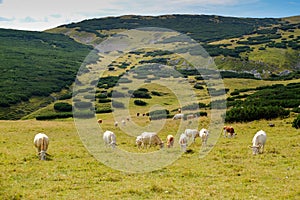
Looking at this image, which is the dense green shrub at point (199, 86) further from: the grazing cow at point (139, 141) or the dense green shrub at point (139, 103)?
the grazing cow at point (139, 141)

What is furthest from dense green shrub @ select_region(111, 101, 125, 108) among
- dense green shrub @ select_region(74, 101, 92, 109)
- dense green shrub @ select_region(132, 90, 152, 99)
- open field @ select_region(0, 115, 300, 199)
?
open field @ select_region(0, 115, 300, 199)

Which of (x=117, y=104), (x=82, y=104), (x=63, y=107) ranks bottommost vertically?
(x=63, y=107)

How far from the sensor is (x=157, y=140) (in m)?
26.2

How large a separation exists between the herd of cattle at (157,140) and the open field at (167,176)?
0.71m

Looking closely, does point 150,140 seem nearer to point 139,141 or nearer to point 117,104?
point 139,141

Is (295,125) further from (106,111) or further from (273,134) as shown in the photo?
(106,111)

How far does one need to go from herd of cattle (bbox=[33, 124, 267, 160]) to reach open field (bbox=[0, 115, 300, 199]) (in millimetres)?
707

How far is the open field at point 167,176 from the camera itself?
44.6 ft

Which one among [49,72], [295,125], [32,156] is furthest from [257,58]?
[32,156]

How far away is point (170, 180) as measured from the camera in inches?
630

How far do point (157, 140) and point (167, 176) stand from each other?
9251 mm

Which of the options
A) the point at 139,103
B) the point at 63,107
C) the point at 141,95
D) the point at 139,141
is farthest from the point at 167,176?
the point at 141,95

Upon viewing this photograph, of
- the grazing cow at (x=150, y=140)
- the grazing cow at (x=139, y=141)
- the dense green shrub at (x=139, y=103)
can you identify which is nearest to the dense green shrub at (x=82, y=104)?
the dense green shrub at (x=139, y=103)

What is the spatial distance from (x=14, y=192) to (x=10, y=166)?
18.4 feet
